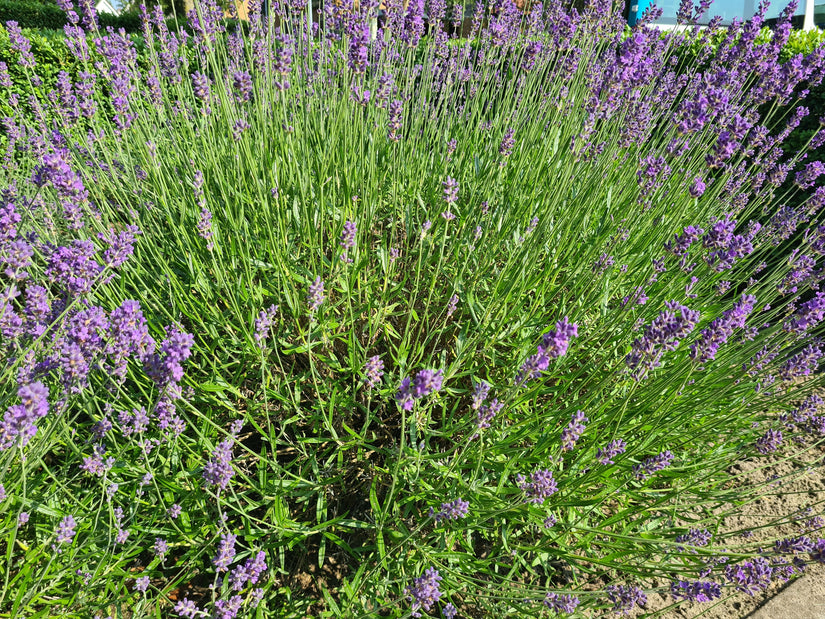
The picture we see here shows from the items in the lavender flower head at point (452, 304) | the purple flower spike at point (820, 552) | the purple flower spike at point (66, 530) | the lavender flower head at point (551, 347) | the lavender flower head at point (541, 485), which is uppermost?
the lavender flower head at point (551, 347)

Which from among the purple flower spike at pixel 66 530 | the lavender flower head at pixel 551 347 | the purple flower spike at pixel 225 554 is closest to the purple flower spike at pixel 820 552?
the lavender flower head at pixel 551 347

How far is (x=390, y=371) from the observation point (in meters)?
2.60

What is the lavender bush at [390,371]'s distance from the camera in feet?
5.33

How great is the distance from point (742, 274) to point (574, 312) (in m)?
1.63

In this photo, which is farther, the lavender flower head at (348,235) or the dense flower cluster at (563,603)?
the lavender flower head at (348,235)

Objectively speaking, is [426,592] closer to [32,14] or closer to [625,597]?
[625,597]

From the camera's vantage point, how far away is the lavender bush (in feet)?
5.33

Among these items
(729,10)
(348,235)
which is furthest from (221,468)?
(729,10)

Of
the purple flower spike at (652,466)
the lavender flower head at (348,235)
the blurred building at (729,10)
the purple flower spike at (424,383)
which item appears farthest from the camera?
the blurred building at (729,10)

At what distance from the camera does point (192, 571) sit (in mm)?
1977

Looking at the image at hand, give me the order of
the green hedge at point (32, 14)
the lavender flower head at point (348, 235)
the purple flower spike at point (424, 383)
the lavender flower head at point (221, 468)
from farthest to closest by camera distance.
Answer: the green hedge at point (32, 14), the lavender flower head at point (348, 235), the lavender flower head at point (221, 468), the purple flower spike at point (424, 383)

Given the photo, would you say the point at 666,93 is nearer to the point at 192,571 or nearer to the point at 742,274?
the point at 742,274

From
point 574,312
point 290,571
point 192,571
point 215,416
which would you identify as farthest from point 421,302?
point 192,571

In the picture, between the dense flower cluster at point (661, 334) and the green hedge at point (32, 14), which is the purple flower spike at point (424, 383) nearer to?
the dense flower cluster at point (661, 334)
